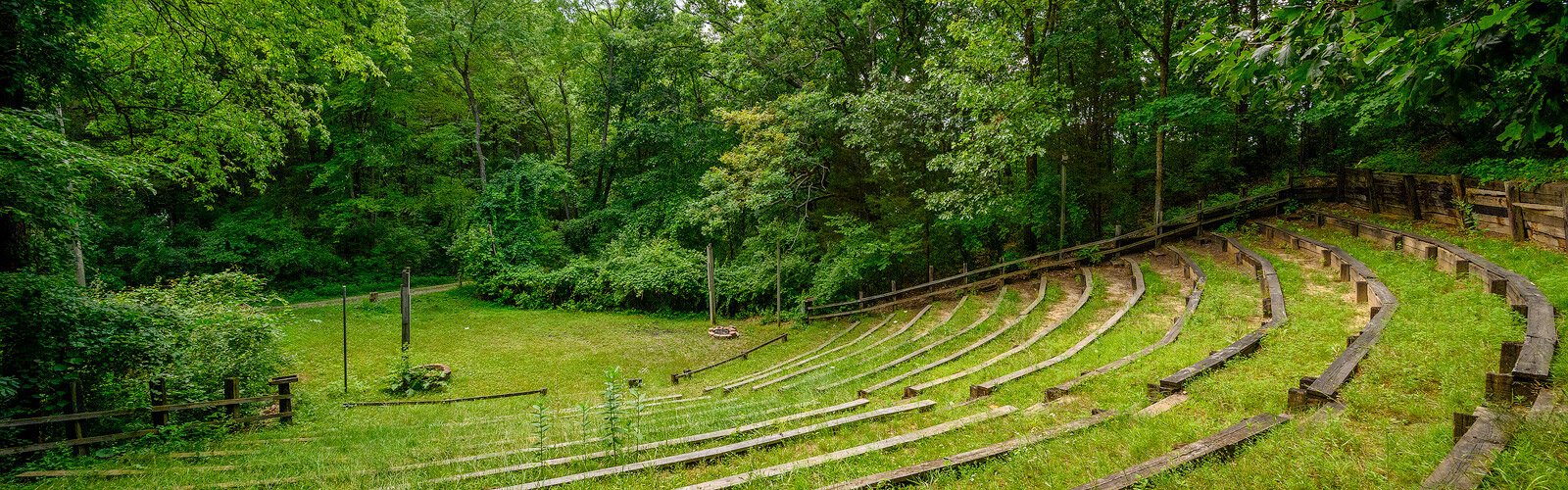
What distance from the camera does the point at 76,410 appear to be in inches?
277

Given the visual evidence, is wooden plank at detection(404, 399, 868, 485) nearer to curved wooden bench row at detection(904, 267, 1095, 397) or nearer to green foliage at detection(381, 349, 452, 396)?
curved wooden bench row at detection(904, 267, 1095, 397)

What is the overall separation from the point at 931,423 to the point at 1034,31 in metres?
14.6

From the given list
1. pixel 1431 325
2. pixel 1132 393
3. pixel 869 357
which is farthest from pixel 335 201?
pixel 1431 325

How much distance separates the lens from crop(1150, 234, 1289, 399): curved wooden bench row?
16.3ft

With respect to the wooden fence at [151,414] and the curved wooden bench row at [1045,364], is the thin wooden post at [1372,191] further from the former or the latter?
the wooden fence at [151,414]

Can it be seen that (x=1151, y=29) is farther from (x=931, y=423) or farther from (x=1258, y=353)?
(x=931, y=423)

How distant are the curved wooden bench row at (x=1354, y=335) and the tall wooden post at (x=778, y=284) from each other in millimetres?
12797

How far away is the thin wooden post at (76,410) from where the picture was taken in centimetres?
681

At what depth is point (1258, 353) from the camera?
5746mm

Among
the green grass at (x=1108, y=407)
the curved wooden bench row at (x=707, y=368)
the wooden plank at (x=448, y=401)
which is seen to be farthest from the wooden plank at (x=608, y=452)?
the curved wooden bench row at (x=707, y=368)

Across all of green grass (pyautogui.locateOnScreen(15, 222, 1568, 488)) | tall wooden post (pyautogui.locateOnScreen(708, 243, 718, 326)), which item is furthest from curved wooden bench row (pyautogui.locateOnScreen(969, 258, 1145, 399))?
tall wooden post (pyautogui.locateOnScreen(708, 243, 718, 326))

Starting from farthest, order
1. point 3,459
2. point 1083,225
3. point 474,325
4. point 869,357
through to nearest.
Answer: point 474,325
point 1083,225
point 869,357
point 3,459

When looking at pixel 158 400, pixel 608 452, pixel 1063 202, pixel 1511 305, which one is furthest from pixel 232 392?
pixel 1063 202

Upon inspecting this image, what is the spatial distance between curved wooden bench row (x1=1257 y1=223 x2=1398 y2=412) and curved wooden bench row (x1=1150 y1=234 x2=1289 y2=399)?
2.52 feet
